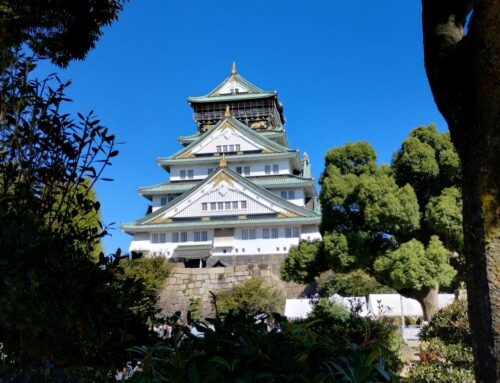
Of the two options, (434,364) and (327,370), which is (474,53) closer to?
(327,370)

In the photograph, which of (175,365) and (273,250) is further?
(273,250)

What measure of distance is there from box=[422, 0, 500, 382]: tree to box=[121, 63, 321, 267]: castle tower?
32186 millimetres

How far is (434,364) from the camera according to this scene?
7594 mm

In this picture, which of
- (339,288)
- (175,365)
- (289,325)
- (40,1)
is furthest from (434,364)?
(339,288)

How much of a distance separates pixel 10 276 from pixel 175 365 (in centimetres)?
90

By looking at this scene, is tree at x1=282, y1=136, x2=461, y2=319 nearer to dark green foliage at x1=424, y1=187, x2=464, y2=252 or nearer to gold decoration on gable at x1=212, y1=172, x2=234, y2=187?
dark green foliage at x1=424, y1=187, x2=464, y2=252

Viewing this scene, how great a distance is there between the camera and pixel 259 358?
170 cm

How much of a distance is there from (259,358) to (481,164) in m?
1.73

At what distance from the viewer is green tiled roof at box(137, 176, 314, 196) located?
128ft

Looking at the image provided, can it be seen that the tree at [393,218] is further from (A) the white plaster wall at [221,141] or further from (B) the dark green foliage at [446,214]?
(A) the white plaster wall at [221,141]

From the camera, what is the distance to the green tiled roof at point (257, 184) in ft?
128

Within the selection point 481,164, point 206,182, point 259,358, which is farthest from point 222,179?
point 259,358

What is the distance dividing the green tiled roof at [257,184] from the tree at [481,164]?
3592cm

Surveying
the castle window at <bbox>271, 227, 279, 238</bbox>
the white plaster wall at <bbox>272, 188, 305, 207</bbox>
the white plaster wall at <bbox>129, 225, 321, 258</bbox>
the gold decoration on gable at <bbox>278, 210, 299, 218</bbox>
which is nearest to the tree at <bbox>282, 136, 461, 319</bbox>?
the gold decoration on gable at <bbox>278, 210, 299, 218</bbox>
